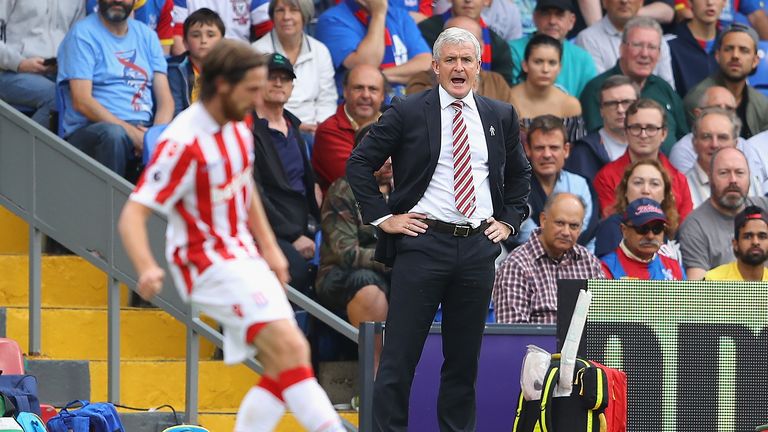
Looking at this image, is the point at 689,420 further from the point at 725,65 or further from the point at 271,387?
the point at 725,65

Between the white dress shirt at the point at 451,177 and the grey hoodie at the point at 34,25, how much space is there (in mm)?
3976

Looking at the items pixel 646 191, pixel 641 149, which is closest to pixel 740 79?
pixel 641 149

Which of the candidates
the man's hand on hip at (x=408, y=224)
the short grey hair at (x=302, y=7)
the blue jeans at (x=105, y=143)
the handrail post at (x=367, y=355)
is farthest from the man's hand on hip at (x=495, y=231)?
the short grey hair at (x=302, y=7)

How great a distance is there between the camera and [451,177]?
742cm

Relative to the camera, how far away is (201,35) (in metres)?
10.6

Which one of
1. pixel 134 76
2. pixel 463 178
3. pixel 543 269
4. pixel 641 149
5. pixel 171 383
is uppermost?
pixel 134 76

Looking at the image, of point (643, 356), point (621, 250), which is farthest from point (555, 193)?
point (643, 356)

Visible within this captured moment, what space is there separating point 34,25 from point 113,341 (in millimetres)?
2512

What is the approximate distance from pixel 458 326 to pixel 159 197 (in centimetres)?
229

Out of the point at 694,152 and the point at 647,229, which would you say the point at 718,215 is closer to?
the point at 694,152

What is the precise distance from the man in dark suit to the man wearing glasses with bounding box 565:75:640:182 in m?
3.79

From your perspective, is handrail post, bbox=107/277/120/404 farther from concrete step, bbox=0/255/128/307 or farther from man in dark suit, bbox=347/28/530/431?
man in dark suit, bbox=347/28/530/431

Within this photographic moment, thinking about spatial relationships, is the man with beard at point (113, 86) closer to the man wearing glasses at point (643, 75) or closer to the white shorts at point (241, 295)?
the man wearing glasses at point (643, 75)

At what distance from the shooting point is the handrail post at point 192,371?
30.1 feet
